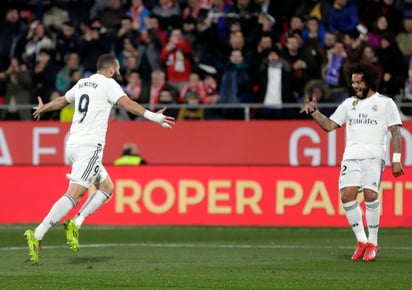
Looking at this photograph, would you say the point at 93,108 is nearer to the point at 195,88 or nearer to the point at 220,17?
the point at 195,88

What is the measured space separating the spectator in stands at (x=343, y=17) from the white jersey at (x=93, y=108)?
1070 cm

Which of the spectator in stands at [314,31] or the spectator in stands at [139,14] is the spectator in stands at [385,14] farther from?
the spectator in stands at [139,14]

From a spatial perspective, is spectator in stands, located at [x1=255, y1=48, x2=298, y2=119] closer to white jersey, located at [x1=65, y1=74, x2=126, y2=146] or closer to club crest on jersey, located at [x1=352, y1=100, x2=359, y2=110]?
club crest on jersey, located at [x1=352, y1=100, x2=359, y2=110]

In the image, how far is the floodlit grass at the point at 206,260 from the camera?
11.5 metres

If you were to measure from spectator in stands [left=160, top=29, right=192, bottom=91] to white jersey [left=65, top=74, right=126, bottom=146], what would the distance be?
9874mm

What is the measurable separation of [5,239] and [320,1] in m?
9.93

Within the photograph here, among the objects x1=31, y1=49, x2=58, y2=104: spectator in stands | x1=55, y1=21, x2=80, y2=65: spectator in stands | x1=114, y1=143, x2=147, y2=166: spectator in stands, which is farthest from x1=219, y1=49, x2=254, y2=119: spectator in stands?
x1=31, y1=49, x2=58, y2=104: spectator in stands

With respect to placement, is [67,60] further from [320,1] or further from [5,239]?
[5,239]

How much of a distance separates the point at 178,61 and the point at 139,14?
75.4 inches

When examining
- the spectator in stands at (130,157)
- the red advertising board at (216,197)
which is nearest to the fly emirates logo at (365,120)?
the red advertising board at (216,197)

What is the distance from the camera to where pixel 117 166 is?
20938mm

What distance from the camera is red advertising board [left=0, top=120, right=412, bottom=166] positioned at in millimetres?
22766

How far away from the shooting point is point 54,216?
13.8m

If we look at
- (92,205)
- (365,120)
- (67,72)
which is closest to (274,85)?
(67,72)
